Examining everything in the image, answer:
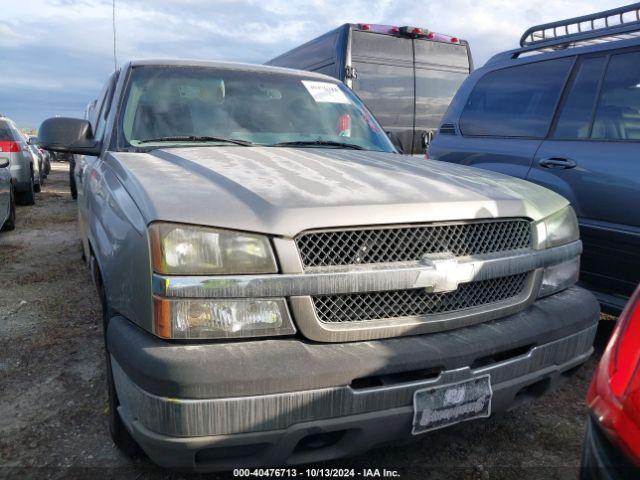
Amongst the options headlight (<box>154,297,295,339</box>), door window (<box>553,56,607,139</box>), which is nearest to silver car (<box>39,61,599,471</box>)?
headlight (<box>154,297,295,339</box>)

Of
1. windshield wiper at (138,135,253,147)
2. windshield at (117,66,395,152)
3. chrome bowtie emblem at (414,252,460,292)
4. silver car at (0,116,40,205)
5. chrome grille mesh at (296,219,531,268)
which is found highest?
windshield at (117,66,395,152)

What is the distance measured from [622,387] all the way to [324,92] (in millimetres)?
2697

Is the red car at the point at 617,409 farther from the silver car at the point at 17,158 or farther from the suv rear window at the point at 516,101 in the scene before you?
the silver car at the point at 17,158

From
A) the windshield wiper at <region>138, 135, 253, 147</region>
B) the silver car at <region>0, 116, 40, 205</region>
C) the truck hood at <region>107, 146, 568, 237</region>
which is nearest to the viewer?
the truck hood at <region>107, 146, 568, 237</region>

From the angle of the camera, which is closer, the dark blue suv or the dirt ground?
the dirt ground

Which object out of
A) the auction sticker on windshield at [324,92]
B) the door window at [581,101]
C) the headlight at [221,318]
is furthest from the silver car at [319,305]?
the door window at [581,101]

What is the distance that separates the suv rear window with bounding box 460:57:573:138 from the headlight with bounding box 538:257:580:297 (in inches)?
64.2

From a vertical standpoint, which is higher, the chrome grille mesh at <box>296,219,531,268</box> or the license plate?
the chrome grille mesh at <box>296,219,531,268</box>

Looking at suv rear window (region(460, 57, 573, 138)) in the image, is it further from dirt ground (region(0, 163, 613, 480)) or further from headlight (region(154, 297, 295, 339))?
headlight (region(154, 297, 295, 339))

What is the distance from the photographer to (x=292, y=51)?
10914 mm

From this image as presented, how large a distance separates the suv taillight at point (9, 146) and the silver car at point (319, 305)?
8538 mm

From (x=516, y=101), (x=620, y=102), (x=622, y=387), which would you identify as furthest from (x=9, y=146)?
(x=622, y=387)

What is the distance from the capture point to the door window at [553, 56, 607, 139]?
349cm

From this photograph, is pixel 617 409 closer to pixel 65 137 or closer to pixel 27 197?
pixel 65 137
